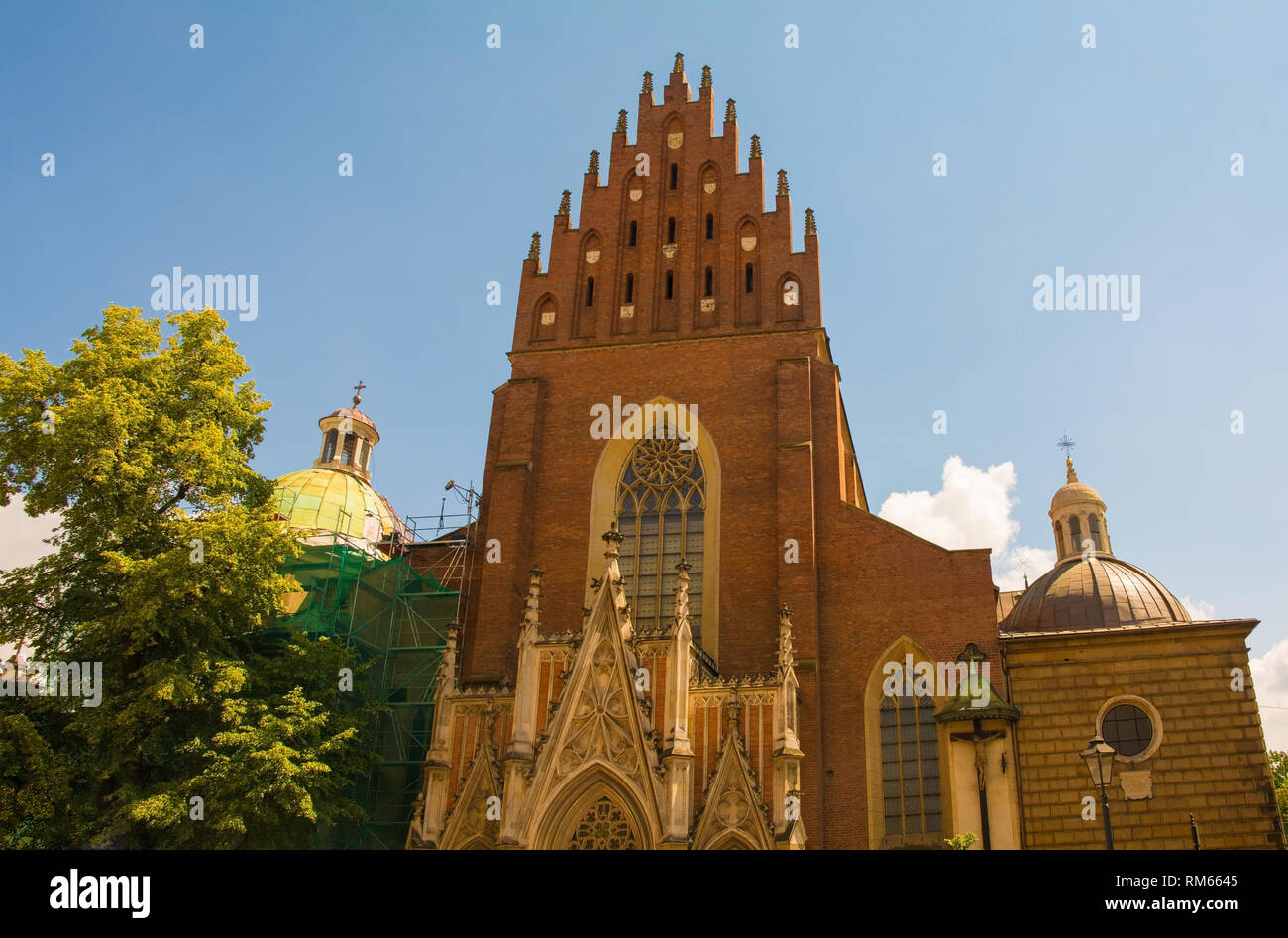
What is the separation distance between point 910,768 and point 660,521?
344 inches

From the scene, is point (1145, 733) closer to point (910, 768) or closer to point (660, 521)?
point (910, 768)

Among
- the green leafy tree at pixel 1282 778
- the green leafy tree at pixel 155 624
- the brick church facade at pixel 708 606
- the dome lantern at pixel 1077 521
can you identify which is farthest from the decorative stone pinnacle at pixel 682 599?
the green leafy tree at pixel 1282 778

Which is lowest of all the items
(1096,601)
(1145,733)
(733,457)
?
(1145,733)

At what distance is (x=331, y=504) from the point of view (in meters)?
43.6

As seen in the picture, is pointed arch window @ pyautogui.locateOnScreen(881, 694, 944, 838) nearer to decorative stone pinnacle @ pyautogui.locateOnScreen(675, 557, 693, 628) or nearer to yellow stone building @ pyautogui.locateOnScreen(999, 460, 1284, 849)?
yellow stone building @ pyautogui.locateOnScreen(999, 460, 1284, 849)

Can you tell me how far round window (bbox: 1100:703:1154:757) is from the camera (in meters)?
23.6

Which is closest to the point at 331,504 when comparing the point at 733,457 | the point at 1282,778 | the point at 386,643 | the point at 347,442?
the point at 347,442

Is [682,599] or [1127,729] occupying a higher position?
[682,599]
